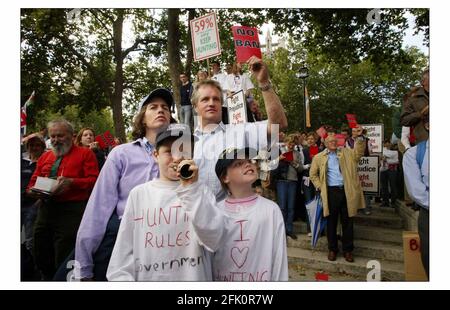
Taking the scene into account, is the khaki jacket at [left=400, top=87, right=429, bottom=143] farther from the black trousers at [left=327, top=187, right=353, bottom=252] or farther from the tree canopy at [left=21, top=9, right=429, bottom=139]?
the black trousers at [left=327, top=187, right=353, bottom=252]

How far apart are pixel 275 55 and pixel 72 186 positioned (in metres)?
2.02

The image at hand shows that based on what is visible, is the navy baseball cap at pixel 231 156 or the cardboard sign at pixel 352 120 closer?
the navy baseball cap at pixel 231 156

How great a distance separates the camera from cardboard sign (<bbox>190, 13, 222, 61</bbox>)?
259 centimetres

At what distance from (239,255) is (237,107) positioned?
135 centimetres

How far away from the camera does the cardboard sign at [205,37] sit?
259cm

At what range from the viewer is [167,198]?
6.05 feet

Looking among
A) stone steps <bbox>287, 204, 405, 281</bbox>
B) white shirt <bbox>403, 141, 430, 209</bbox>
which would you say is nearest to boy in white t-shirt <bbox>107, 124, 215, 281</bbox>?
stone steps <bbox>287, 204, 405, 281</bbox>

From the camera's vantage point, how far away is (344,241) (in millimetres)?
3322

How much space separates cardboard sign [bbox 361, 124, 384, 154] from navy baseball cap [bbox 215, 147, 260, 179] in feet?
5.85

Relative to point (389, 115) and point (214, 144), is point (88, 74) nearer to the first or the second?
point (214, 144)

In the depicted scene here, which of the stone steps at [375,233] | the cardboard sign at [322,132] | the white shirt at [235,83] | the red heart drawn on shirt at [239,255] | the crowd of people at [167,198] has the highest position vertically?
the white shirt at [235,83]

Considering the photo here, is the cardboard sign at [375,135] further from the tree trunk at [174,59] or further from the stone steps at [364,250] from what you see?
the tree trunk at [174,59]

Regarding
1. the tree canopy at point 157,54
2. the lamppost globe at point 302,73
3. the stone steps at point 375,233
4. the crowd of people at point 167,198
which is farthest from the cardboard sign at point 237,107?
the stone steps at point 375,233

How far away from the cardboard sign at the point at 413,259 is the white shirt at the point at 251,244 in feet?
3.90
